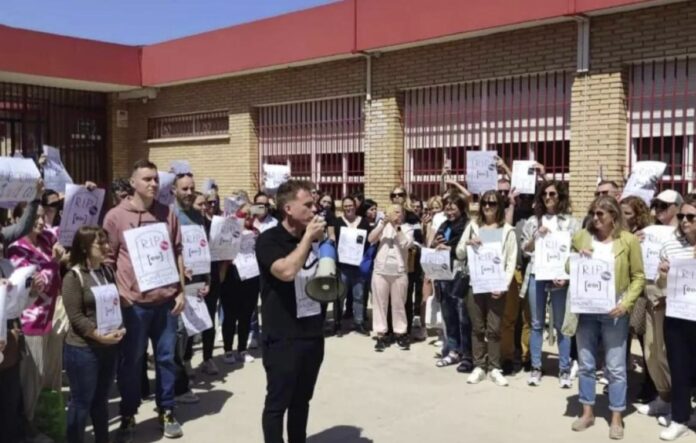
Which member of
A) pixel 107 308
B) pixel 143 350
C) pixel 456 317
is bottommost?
pixel 456 317

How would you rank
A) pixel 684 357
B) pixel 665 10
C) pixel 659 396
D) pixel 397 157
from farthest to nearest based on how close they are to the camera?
pixel 397 157 < pixel 665 10 < pixel 659 396 < pixel 684 357

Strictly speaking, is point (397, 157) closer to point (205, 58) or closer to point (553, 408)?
point (205, 58)

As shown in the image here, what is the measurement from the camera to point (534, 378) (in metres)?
6.38

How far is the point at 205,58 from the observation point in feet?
49.1

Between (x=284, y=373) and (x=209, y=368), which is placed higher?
(x=284, y=373)

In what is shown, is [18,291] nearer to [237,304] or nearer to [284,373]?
[284,373]

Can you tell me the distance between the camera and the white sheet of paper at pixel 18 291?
3867 millimetres

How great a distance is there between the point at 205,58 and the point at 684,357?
12.4 m

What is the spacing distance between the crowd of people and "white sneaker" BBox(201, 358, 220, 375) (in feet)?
0.05

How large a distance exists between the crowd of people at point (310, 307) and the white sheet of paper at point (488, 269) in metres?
0.06

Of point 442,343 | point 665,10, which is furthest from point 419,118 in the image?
point 442,343

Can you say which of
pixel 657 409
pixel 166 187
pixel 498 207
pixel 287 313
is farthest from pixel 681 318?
pixel 166 187

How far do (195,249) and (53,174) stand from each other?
1645mm

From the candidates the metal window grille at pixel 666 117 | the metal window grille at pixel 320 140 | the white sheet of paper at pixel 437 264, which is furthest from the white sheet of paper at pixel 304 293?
the metal window grille at pixel 320 140
